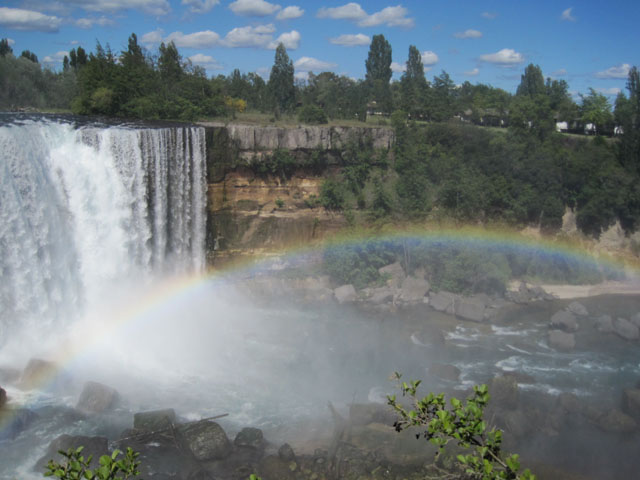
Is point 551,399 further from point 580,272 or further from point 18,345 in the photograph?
point 18,345

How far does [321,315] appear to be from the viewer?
70.2ft

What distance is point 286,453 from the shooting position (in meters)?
12.5

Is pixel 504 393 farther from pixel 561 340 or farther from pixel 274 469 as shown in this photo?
pixel 274 469

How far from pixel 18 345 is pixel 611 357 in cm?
1857

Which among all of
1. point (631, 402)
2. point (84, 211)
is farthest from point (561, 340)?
point (84, 211)

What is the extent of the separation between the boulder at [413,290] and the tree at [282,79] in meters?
14.4

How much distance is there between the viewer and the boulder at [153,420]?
43.0 ft

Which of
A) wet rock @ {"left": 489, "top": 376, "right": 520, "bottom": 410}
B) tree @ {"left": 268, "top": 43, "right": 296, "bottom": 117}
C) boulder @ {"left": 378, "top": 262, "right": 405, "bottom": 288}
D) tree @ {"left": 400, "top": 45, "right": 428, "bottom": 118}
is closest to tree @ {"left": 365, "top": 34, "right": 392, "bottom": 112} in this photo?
tree @ {"left": 400, "top": 45, "right": 428, "bottom": 118}

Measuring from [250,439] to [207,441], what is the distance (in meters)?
0.99

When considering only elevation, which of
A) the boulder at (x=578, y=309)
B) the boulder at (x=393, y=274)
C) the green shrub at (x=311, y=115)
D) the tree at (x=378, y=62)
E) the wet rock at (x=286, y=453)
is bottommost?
the wet rock at (x=286, y=453)

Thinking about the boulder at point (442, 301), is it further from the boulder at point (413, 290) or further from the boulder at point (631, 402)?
the boulder at point (631, 402)

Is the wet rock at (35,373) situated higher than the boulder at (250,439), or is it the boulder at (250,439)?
the wet rock at (35,373)

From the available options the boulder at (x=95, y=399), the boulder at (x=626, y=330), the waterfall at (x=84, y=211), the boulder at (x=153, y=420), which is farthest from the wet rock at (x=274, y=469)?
the boulder at (x=626, y=330)

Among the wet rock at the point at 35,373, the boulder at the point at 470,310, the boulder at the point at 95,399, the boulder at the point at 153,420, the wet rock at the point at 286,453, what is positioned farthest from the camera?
the boulder at the point at 470,310
